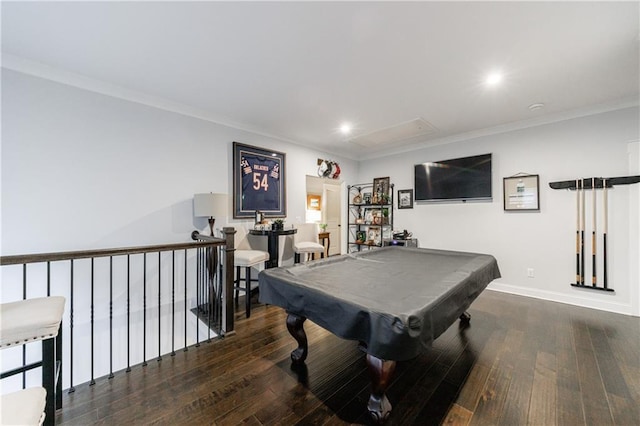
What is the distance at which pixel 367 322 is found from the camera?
1243 mm

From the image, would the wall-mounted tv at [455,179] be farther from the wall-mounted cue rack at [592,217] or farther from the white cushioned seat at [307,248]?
the white cushioned seat at [307,248]

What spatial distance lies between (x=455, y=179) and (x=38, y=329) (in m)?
4.94

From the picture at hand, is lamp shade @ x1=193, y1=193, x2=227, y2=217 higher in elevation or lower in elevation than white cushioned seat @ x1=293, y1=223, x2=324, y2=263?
higher

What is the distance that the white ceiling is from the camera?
1.69 m

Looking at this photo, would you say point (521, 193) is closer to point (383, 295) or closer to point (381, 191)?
point (381, 191)

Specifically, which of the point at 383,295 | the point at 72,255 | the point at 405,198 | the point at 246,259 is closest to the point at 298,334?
the point at 383,295

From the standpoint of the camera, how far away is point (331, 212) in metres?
5.95

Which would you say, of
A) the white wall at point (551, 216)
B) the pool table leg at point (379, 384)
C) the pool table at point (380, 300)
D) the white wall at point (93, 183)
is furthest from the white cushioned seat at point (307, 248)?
the pool table leg at point (379, 384)

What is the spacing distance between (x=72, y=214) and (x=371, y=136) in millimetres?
4094

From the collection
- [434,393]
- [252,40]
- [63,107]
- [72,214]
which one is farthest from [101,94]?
[434,393]

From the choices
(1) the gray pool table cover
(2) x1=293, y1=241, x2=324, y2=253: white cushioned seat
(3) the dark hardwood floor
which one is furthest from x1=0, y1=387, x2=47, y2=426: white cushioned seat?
(2) x1=293, y1=241, x2=324, y2=253: white cushioned seat

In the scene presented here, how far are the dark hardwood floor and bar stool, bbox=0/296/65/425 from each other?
0.36 meters

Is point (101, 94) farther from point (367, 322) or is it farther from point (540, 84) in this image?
point (540, 84)

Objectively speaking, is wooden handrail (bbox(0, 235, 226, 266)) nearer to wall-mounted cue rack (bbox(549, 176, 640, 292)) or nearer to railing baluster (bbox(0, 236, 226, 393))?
railing baluster (bbox(0, 236, 226, 393))
